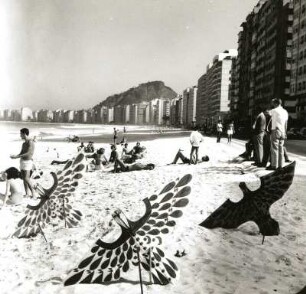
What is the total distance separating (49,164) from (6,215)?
184 centimetres

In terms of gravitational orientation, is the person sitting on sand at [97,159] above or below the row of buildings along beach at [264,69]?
below

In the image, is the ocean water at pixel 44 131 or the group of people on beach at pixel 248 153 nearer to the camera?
the group of people on beach at pixel 248 153

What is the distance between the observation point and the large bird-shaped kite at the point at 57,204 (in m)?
3.79

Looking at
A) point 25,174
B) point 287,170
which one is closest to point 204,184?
point 287,170

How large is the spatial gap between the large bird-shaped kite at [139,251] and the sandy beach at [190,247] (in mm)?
69

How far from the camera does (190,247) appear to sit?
130 inches

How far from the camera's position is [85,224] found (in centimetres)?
381

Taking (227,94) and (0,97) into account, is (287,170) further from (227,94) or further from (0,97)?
(227,94)

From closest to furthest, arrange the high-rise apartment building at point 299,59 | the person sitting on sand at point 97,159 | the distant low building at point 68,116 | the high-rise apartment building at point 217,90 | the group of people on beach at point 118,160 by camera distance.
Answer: the group of people on beach at point 118,160 < the person sitting on sand at point 97,159 < the high-rise apartment building at point 299,59 < the high-rise apartment building at point 217,90 < the distant low building at point 68,116

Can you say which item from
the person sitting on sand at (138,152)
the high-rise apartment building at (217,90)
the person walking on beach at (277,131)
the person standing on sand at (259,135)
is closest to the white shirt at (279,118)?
the person walking on beach at (277,131)

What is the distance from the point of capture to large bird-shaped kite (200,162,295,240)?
3287 millimetres

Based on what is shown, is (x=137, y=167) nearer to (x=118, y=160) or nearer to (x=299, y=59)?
(x=118, y=160)

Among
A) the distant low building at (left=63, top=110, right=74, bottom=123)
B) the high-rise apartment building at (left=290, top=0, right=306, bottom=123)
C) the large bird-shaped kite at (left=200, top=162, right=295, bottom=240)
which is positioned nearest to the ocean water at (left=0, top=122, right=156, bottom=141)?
the large bird-shaped kite at (left=200, top=162, right=295, bottom=240)

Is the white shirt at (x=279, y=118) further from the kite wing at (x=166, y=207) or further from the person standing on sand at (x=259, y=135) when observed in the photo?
the kite wing at (x=166, y=207)
